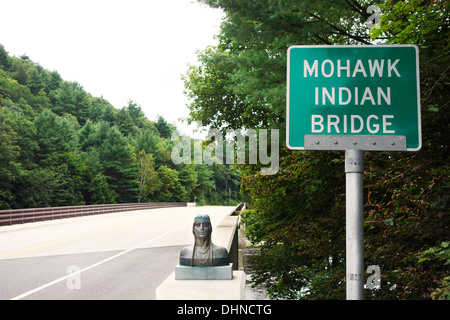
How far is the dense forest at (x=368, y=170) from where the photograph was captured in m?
4.59

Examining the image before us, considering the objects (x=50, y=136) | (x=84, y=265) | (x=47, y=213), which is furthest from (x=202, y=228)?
(x=50, y=136)

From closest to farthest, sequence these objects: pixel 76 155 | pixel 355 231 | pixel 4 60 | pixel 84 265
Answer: pixel 355 231
pixel 84 265
pixel 76 155
pixel 4 60

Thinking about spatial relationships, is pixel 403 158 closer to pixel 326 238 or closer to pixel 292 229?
pixel 326 238

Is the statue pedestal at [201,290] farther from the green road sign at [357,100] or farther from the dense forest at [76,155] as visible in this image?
the dense forest at [76,155]

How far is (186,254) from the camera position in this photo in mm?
5797

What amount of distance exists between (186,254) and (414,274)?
2.90 m

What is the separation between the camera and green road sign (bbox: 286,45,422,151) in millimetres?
2006

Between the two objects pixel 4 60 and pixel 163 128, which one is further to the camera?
pixel 163 128

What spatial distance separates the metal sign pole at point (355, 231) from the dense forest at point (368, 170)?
5.95 ft

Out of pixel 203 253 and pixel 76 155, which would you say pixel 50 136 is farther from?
pixel 203 253

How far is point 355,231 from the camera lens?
6.18 ft

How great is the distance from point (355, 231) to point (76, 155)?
5780cm

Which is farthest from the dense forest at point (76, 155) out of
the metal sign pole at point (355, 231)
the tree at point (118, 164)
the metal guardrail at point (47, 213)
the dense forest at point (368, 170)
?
the metal sign pole at point (355, 231)

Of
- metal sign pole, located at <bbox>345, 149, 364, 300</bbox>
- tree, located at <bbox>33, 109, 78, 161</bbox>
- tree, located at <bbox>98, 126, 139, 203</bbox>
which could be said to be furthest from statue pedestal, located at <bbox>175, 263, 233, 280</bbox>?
tree, located at <bbox>98, 126, 139, 203</bbox>
